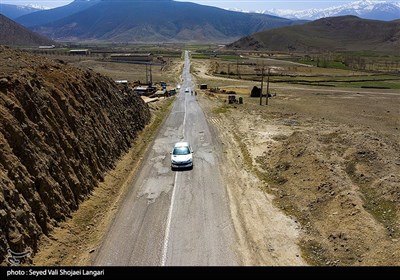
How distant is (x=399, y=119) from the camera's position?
54.2 m

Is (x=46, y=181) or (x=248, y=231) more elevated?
(x=46, y=181)

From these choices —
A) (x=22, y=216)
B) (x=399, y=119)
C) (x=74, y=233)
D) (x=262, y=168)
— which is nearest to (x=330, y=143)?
(x=262, y=168)

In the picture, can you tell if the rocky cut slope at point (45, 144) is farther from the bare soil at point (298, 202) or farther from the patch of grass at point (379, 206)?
the patch of grass at point (379, 206)

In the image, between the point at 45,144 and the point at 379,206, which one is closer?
the point at 379,206

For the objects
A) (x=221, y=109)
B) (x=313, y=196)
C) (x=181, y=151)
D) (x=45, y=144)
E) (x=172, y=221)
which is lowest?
(x=221, y=109)

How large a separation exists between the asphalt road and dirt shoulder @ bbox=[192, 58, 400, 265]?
105 centimetres

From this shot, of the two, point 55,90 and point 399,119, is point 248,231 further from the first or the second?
point 399,119

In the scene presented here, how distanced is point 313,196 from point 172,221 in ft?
30.1

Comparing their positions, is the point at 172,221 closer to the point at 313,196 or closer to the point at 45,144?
the point at 45,144

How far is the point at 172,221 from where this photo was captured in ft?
65.5

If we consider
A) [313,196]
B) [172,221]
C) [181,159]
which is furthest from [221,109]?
[172,221]

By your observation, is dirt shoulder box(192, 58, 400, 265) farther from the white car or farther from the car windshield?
the car windshield

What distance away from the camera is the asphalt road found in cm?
1661
